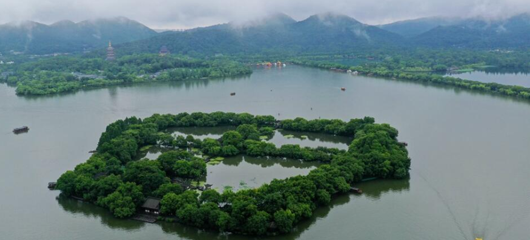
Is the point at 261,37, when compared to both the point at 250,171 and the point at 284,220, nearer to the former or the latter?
the point at 250,171

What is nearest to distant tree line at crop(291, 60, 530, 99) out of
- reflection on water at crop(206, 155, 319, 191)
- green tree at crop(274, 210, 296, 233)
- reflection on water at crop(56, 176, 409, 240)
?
reflection on water at crop(56, 176, 409, 240)

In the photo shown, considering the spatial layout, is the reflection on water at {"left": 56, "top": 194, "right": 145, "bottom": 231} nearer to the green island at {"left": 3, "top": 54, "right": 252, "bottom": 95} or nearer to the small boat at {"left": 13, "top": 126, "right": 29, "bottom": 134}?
the small boat at {"left": 13, "top": 126, "right": 29, "bottom": 134}

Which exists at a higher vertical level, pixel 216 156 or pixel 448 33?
pixel 448 33

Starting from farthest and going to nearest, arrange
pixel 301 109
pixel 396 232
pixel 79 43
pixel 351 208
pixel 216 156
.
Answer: pixel 79 43 → pixel 301 109 → pixel 216 156 → pixel 351 208 → pixel 396 232

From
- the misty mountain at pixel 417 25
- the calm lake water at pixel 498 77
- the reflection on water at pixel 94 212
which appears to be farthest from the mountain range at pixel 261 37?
the reflection on water at pixel 94 212

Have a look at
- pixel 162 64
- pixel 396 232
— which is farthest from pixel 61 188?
pixel 162 64

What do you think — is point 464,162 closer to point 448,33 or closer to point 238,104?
point 238,104
